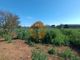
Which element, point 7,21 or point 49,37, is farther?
point 7,21

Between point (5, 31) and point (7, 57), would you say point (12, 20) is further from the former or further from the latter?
point (7, 57)

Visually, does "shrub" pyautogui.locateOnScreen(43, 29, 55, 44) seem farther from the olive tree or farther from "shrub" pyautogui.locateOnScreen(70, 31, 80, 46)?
the olive tree

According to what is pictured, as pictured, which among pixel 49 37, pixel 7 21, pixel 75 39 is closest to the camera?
pixel 75 39

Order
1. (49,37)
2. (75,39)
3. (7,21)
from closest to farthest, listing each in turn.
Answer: (75,39), (49,37), (7,21)

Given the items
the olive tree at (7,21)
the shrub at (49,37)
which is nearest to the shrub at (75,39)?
the shrub at (49,37)

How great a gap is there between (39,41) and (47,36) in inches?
37.2

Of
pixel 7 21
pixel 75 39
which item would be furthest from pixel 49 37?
pixel 7 21

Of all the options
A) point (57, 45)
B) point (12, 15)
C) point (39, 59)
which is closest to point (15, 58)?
point (39, 59)

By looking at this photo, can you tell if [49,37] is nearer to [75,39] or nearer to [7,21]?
[75,39]

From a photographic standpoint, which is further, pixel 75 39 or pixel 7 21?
pixel 7 21

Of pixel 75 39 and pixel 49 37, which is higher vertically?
pixel 49 37

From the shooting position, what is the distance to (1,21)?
24828 mm

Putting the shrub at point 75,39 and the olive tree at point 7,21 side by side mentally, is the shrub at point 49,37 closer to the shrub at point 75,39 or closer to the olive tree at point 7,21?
the shrub at point 75,39

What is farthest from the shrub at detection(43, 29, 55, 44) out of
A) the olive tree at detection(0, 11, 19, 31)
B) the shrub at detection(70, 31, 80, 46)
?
the olive tree at detection(0, 11, 19, 31)
